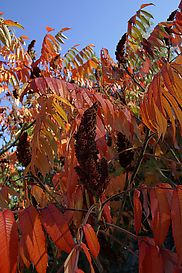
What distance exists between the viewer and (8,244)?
3.40 feet

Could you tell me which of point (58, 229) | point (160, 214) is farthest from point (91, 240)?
point (160, 214)

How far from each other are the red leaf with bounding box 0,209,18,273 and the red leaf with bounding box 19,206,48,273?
2.9 inches

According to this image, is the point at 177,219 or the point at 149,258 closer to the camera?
the point at 177,219

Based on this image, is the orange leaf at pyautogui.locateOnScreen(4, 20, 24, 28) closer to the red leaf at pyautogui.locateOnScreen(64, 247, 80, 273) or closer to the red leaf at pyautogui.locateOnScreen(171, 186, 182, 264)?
→ the red leaf at pyautogui.locateOnScreen(171, 186, 182, 264)

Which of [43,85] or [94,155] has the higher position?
[43,85]

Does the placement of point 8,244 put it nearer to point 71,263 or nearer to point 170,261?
point 71,263

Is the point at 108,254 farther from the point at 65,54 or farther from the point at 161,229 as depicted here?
the point at 65,54

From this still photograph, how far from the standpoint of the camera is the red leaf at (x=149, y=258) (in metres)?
1.21

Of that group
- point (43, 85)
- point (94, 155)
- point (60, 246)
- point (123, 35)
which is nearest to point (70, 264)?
point (60, 246)

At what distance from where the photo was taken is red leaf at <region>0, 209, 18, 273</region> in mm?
989

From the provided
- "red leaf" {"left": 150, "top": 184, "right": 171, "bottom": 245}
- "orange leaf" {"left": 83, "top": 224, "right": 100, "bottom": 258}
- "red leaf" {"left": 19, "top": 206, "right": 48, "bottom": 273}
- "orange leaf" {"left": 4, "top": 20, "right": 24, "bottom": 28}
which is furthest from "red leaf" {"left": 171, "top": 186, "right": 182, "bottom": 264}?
"orange leaf" {"left": 4, "top": 20, "right": 24, "bottom": 28}

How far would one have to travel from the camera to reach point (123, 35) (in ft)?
8.98

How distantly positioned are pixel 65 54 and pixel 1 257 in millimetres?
3377

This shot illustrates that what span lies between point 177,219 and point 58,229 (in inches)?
14.4
